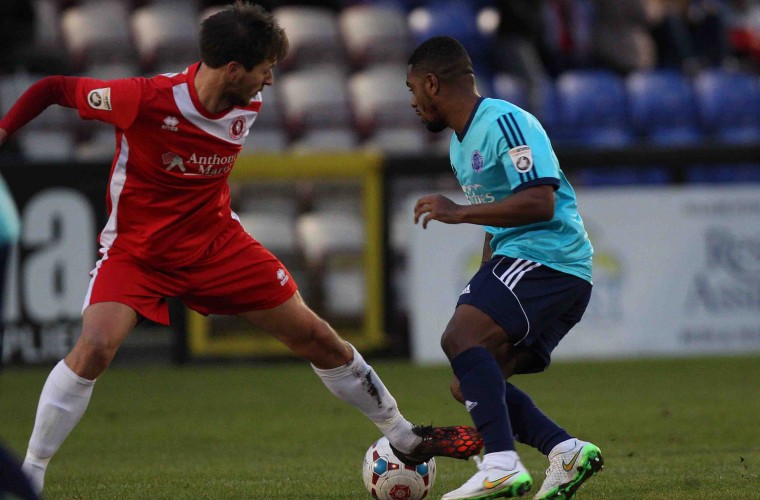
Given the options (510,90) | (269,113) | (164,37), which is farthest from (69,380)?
(510,90)

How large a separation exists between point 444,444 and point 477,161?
4.08 feet

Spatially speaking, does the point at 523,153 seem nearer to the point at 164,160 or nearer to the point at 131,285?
the point at 164,160

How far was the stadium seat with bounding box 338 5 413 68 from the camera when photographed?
14977 mm

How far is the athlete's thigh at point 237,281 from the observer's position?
17.7ft

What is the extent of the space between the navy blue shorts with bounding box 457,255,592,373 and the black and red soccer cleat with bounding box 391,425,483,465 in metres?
0.50

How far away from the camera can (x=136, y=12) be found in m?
14.8

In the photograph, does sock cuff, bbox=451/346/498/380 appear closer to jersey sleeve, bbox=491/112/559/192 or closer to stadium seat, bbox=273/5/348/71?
jersey sleeve, bbox=491/112/559/192

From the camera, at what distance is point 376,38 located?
15.0 metres

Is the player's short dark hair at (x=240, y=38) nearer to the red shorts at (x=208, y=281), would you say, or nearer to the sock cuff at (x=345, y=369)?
the red shorts at (x=208, y=281)

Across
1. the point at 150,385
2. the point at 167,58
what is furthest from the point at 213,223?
the point at 167,58

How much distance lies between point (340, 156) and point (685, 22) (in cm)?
631

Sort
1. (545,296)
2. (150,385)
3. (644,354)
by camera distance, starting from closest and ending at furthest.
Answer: (545,296), (150,385), (644,354)

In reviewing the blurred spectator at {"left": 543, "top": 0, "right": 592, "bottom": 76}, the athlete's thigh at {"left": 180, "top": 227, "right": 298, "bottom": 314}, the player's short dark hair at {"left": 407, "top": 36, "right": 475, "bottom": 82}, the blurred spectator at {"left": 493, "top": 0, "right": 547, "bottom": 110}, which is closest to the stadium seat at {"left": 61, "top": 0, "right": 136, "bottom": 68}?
the blurred spectator at {"left": 493, "top": 0, "right": 547, "bottom": 110}

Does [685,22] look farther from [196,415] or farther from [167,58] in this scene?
[196,415]
